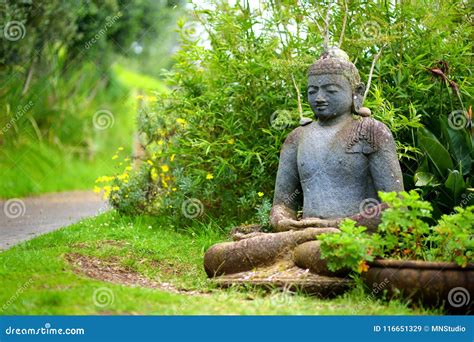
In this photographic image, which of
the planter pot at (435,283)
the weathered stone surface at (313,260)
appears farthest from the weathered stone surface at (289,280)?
the planter pot at (435,283)

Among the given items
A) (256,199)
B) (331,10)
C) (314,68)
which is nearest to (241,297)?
(314,68)

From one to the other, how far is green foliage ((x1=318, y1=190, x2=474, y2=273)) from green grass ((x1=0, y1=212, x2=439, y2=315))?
343 millimetres

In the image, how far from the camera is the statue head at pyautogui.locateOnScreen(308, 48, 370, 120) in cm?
703

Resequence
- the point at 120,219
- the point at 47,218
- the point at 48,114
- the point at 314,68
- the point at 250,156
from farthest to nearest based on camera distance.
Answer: the point at 48,114
the point at 47,218
the point at 120,219
the point at 250,156
the point at 314,68

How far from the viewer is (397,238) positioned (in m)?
6.11

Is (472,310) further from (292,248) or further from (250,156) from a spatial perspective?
(250,156)

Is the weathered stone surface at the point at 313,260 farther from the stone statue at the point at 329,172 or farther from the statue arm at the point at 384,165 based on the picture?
the statue arm at the point at 384,165

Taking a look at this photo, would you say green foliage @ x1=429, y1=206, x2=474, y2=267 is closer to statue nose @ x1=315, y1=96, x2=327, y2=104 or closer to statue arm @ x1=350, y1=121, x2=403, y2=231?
statue arm @ x1=350, y1=121, x2=403, y2=231

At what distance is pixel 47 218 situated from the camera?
12.1m

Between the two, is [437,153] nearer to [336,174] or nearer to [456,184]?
[456,184]

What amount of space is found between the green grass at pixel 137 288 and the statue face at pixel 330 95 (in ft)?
5.84

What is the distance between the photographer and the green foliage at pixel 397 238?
584cm

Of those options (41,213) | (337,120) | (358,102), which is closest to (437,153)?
(358,102)

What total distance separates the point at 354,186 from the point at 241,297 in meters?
1.54
